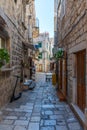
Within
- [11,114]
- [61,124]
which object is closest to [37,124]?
[61,124]

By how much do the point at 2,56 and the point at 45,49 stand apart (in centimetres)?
4001

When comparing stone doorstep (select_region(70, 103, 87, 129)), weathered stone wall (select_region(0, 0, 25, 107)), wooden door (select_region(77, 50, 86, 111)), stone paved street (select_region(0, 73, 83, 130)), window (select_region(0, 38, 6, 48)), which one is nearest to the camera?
stone doorstep (select_region(70, 103, 87, 129))

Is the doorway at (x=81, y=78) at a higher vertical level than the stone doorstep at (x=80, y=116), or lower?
higher

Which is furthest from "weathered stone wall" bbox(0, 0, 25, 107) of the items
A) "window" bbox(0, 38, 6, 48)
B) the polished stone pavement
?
the polished stone pavement

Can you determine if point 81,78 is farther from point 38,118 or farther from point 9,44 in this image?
point 9,44

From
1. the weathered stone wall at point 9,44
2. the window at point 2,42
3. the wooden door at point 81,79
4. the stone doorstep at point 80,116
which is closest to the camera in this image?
the stone doorstep at point 80,116

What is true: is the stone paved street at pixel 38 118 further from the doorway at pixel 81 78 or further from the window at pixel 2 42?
the window at pixel 2 42

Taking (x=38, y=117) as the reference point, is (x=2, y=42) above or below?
above

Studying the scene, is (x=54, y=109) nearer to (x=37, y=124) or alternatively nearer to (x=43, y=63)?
(x=37, y=124)

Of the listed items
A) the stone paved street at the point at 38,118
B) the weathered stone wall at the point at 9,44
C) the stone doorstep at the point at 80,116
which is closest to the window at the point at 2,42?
the weathered stone wall at the point at 9,44

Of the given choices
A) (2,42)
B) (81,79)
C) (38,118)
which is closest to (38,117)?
(38,118)

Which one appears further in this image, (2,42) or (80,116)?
(2,42)

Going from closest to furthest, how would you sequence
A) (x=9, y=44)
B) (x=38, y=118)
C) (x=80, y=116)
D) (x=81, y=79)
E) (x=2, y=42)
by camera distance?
(x=80, y=116), (x=38, y=118), (x=81, y=79), (x=2, y=42), (x=9, y=44)

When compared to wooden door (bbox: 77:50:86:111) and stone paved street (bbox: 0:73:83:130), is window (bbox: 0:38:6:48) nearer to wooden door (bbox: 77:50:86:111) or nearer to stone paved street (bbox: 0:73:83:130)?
stone paved street (bbox: 0:73:83:130)
